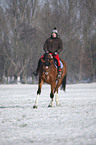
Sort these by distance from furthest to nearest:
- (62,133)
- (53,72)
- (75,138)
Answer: (53,72), (62,133), (75,138)

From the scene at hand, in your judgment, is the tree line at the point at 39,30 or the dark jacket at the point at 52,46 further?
the tree line at the point at 39,30

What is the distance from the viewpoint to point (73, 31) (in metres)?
61.9

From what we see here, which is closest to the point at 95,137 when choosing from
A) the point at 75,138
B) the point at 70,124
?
the point at 75,138

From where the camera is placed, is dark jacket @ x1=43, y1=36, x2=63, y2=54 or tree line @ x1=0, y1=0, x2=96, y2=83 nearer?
dark jacket @ x1=43, y1=36, x2=63, y2=54

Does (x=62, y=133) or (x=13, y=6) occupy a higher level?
(x=13, y=6)

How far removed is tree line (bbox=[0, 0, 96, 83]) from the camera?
5700cm

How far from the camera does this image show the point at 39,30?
61250 millimetres

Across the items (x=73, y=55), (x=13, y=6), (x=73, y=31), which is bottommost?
(x=73, y=55)

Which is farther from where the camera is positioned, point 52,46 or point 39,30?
point 39,30

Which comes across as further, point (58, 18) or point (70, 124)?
point (58, 18)

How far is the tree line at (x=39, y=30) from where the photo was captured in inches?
2244

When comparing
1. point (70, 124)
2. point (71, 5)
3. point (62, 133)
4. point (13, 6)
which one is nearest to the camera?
point (62, 133)

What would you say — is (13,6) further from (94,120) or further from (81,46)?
(94,120)

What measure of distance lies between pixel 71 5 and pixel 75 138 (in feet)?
187
